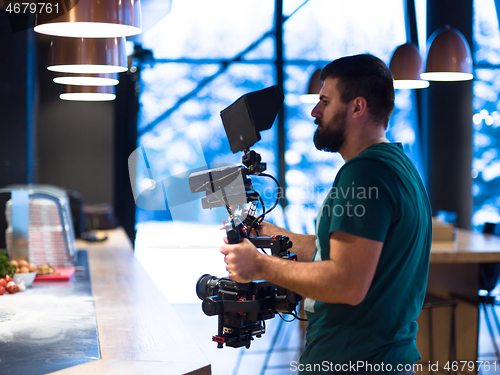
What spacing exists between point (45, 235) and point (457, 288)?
267 cm

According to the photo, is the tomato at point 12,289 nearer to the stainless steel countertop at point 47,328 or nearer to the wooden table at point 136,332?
the stainless steel countertop at point 47,328

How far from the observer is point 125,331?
68.6 inches

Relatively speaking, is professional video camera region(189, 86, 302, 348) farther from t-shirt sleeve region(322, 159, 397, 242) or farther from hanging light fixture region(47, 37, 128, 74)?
hanging light fixture region(47, 37, 128, 74)

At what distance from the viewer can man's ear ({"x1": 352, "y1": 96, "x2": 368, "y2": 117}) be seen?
138 centimetres

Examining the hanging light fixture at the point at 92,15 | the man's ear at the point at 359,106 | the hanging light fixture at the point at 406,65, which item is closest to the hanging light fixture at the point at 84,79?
the hanging light fixture at the point at 92,15

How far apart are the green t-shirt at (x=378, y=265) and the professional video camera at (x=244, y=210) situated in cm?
14

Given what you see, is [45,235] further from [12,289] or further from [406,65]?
[406,65]

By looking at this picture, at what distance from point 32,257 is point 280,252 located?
5.91 ft

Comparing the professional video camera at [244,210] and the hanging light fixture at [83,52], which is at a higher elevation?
the hanging light fixture at [83,52]

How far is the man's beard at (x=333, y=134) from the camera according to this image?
1.42 meters

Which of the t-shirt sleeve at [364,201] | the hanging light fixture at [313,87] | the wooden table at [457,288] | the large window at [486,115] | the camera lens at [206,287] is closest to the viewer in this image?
the t-shirt sleeve at [364,201]

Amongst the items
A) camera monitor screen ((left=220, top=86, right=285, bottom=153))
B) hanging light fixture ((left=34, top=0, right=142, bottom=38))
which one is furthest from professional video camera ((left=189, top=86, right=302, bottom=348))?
hanging light fixture ((left=34, top=0, right=142, bottom=38))

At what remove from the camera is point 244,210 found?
1.49 metres

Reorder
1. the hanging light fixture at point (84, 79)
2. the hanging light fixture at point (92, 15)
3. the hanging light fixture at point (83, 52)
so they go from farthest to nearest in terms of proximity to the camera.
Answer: the hanging light fixture at point (84, 79) → the hanging light fixture at point (83, 52) → the hanging light fixture at point (92, 15)
